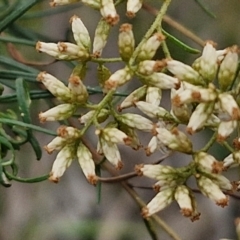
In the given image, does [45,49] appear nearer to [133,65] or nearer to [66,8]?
[133,65]

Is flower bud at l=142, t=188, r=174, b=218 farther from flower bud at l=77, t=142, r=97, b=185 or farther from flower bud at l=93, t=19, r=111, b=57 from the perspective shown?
flower bud at l=93, t=19, r=111, b=57

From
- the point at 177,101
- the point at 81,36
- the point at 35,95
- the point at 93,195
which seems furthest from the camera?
the point at 93,195

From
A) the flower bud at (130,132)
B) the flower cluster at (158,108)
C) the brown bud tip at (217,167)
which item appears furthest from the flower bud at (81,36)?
the brown bud tip at (217,167)

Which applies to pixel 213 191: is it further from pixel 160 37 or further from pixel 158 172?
pixel 160 37

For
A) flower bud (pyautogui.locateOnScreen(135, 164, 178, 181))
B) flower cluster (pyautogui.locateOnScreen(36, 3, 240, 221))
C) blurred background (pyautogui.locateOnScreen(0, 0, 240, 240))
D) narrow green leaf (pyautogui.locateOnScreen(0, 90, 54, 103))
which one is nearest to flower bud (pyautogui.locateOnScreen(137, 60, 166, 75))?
flower cluster (pyautogui.locateOnScreen(36, 3, 240, 221))

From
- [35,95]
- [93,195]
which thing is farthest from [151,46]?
[93,195]

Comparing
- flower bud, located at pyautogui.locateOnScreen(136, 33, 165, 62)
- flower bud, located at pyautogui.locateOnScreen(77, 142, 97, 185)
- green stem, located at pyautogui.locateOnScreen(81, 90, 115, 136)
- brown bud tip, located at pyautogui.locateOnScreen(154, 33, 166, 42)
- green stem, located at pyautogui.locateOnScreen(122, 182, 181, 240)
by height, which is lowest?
green stem, located at pyautogui.locateOnScreen(122, 182, 181, 240)

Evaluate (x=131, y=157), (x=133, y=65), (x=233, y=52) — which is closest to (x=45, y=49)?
(x=133, y=65)
